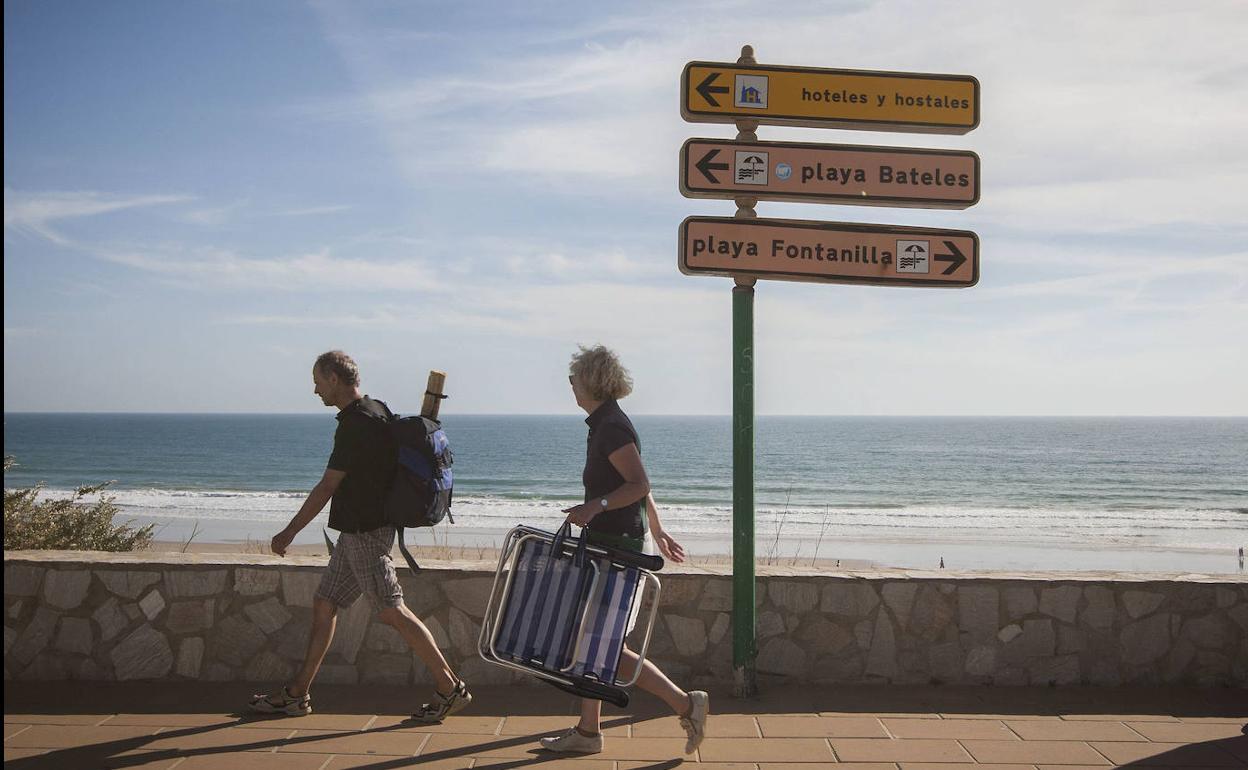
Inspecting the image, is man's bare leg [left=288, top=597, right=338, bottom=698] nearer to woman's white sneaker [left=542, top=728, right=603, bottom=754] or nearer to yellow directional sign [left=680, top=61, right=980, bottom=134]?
woman's white sneaker [left=542, top=728, right=603, bottom=754]

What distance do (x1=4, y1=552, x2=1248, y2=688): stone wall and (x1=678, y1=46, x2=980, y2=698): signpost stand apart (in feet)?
1.06

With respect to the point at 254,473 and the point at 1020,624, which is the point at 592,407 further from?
the point at 254,473

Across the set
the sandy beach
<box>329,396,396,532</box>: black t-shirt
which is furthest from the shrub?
the sandy beach

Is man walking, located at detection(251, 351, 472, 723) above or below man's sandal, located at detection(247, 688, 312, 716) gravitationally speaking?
above

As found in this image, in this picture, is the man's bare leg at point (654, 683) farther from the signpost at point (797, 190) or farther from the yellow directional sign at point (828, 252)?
the yellow directional sign at point (828, 252)

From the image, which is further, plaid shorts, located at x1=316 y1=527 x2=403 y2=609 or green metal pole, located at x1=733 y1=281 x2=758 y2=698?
green metal pole, located at x1=733 y1=281 x2=758 y2=698

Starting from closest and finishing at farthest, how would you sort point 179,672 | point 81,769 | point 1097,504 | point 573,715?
point 81,769 → point 573,715 → point 179,672 → point 1097,504

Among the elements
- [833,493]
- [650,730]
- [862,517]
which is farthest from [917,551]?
[650,730]

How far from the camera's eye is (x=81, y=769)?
144 inches

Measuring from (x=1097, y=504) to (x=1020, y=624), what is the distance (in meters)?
36.3

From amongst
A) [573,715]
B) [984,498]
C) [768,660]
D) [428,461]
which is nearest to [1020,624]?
[768,660]

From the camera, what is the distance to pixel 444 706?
4.36 m

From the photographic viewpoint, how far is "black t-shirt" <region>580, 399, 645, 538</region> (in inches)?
155

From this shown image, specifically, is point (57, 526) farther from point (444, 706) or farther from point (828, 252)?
point (828, 252)
